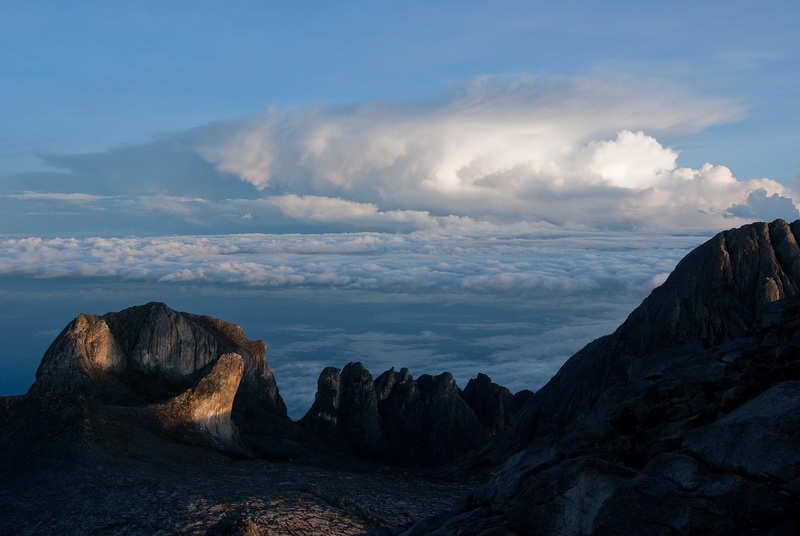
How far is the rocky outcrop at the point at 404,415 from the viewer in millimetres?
109625

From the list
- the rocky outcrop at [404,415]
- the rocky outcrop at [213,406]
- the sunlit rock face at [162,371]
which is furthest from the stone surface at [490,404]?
the rocky outcrop at [213,406]

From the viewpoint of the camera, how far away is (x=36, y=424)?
66125 millimetres

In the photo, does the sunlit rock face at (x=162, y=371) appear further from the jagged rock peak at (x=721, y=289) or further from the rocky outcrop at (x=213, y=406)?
the jagged rock peak at (x=721, y=289)

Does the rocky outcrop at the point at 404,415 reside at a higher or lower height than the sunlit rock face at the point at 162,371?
lower

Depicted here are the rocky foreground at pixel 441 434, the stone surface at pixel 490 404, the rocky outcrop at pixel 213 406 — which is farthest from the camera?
the stone surface at pixel 490 404

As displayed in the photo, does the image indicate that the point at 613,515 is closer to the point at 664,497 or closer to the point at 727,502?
the point at 664,497

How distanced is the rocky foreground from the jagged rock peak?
19 cm

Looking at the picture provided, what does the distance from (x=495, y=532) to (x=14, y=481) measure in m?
40.8

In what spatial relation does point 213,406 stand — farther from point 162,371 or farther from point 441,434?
point 441,434

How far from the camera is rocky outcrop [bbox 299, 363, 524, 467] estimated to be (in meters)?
110

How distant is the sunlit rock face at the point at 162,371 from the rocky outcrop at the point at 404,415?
8.80m

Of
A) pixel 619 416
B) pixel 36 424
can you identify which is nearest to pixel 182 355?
pixel 36 424

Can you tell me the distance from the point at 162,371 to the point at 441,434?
39.2 m

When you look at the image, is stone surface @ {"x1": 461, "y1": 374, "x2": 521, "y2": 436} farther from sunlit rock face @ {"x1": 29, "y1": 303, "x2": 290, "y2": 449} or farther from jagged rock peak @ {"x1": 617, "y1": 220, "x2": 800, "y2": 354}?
jagged rock peak @ {"x1": 617, "y1": 220, "x2": 800, "y2": 354}
